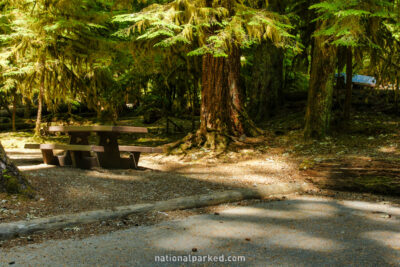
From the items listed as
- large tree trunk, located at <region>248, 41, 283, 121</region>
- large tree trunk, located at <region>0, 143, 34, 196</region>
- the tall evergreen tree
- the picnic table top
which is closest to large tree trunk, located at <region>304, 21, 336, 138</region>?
the tall evergreen tree

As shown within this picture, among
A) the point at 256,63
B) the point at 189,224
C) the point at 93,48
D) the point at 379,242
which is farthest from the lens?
the point at 256,63

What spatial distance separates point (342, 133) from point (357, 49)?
2.65 m

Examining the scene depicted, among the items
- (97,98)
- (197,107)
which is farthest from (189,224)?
(197,107)

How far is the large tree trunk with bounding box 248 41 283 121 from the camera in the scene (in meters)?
14.4

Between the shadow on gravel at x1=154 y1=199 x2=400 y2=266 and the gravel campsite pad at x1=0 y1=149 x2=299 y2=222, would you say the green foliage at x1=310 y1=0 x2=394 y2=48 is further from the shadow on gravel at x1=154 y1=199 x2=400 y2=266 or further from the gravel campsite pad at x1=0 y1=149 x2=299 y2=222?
the shadow on gravel at x1=154 y1=199 x2=400 y2=266

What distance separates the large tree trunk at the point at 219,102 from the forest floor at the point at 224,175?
54 cm

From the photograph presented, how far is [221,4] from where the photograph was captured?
953cm

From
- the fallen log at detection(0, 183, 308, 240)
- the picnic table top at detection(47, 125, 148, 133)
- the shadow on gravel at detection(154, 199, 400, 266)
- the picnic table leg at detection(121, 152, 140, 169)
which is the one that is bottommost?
the shadow on gravel at detection(154, 199, 400, 266)

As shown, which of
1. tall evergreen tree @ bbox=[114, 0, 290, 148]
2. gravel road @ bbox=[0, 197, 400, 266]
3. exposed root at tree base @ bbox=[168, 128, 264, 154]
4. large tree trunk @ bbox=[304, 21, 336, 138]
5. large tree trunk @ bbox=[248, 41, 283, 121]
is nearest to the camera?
gravel road @ bbox=[0, 197, 400, 266]

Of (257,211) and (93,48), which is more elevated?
(93,48)

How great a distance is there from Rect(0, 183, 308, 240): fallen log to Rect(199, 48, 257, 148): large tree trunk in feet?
13.2

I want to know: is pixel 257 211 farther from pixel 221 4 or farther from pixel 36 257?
pixel 221 4

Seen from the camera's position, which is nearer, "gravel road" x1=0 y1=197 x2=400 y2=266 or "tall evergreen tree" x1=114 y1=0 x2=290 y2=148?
"gravel road" x1=0 y1=197 x2=400 y2=266

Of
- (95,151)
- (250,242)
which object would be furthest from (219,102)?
(250,242)
